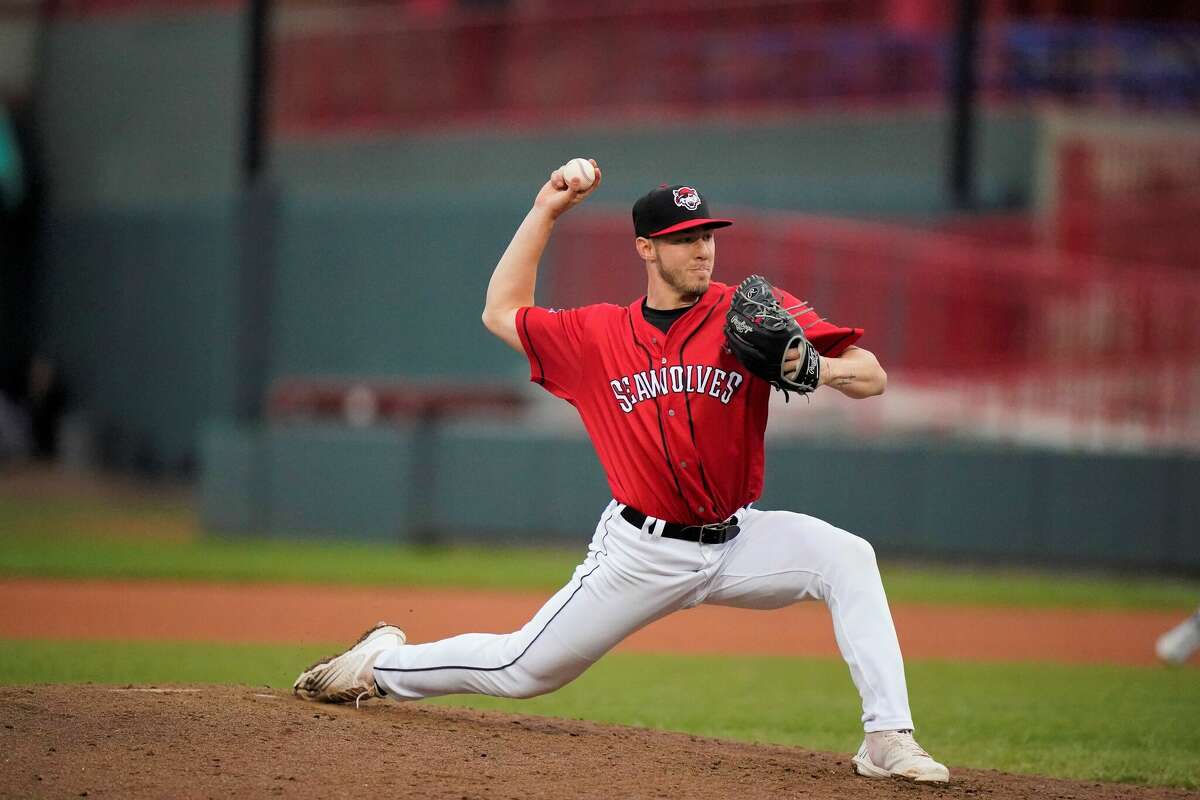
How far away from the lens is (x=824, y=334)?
5254mm

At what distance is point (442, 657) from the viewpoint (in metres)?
5.62

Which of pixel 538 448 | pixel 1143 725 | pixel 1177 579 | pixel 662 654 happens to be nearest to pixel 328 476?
pixel 538 448

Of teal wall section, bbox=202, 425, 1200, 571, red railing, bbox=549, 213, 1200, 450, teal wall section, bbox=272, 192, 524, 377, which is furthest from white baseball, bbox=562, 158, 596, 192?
teal wall section, bbox=272, 192, 524, 377

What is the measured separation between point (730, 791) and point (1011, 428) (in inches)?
406

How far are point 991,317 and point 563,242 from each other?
15.6 feet

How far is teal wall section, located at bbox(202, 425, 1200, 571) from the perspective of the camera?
1373 centimetres

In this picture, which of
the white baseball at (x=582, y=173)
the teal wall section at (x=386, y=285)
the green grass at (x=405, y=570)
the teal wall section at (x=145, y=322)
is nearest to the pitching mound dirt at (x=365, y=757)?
the white baseball at (x=582, y=173)

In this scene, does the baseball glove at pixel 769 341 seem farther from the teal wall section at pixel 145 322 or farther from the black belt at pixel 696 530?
the teal wall section at pixel 145 322

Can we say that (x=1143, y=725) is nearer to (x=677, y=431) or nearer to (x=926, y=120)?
(x=677, y=431)

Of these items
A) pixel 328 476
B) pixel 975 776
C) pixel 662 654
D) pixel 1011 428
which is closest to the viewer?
pixel 975 776

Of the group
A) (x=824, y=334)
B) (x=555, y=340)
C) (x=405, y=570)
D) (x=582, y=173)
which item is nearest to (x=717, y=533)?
(x=824, y=334)

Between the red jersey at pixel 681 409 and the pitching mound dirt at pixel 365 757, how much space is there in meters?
0.93

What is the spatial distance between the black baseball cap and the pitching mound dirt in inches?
73.5

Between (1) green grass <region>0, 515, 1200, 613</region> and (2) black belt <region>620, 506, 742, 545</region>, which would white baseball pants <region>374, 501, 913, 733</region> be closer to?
(2) black belt <region>620, 506, 742, 545</region>
